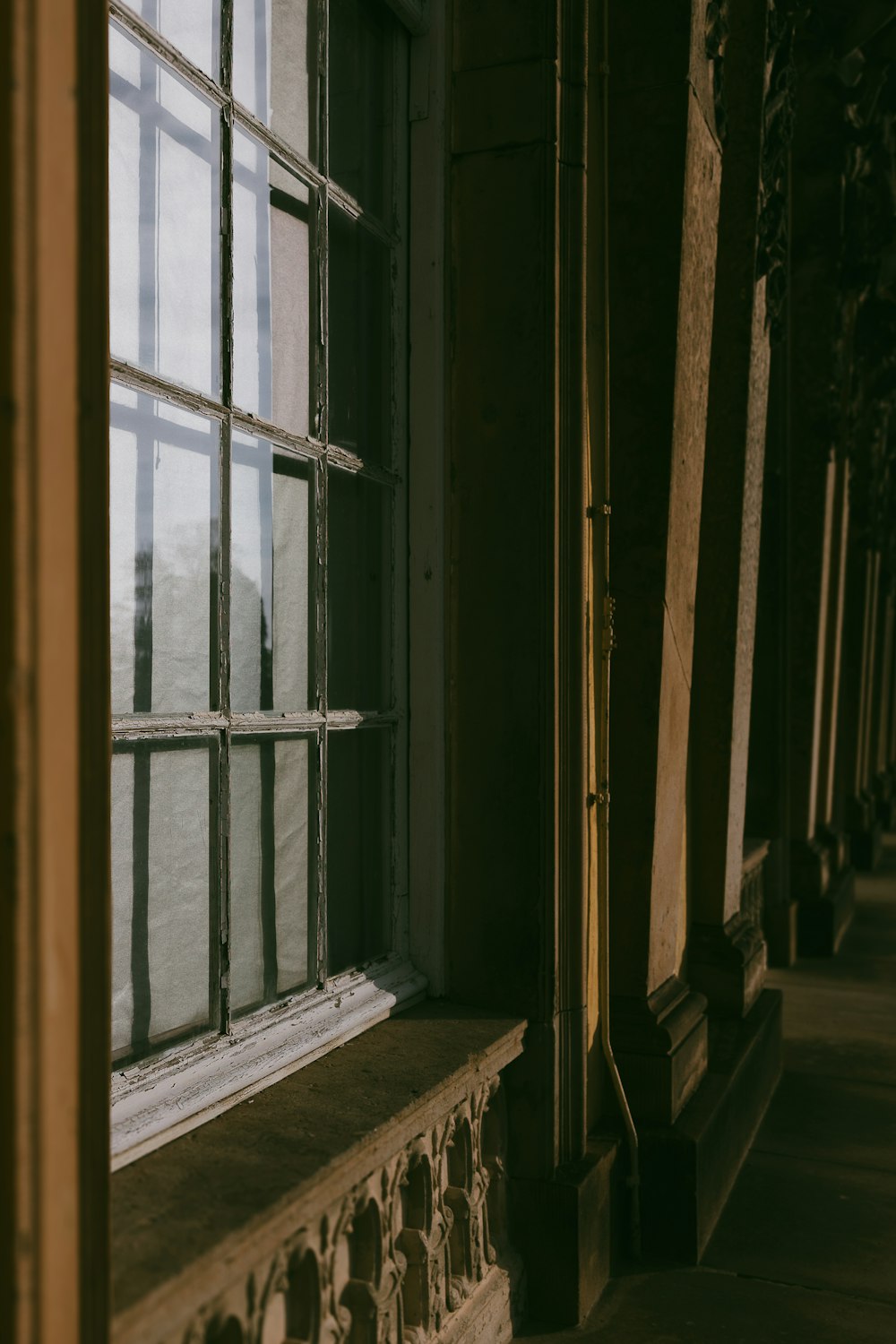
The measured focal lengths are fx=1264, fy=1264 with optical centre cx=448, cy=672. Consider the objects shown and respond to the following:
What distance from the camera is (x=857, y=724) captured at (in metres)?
10.3

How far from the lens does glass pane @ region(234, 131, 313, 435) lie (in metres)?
2.04

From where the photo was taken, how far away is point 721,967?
3.90 m

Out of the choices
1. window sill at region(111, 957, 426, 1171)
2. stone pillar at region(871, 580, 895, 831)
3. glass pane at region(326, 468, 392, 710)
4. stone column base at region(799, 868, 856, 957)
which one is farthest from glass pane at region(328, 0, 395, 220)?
stone pillar at region(871, 580, 895, 831)

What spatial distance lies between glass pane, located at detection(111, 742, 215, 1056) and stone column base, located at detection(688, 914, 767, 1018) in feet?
7.58

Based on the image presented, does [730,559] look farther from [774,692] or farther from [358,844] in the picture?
[774,692]

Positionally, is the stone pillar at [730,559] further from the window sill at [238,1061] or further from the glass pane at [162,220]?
the glass pane at [162,220]

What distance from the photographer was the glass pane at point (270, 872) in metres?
2.02

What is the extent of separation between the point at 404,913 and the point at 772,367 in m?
4.46

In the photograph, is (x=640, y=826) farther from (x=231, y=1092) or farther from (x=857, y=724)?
(x=857, y=724)

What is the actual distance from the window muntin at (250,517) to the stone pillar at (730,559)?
1648 millimetres

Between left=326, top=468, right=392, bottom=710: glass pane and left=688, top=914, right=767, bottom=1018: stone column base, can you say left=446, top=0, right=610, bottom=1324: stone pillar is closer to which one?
left=326, top=468, right=392, bottom=710: glass pane

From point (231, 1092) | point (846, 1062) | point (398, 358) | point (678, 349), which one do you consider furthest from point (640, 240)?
point (846, 1062)

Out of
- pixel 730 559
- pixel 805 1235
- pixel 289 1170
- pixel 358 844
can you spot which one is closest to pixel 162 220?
pixel 358 844

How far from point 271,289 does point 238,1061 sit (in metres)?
1.26
